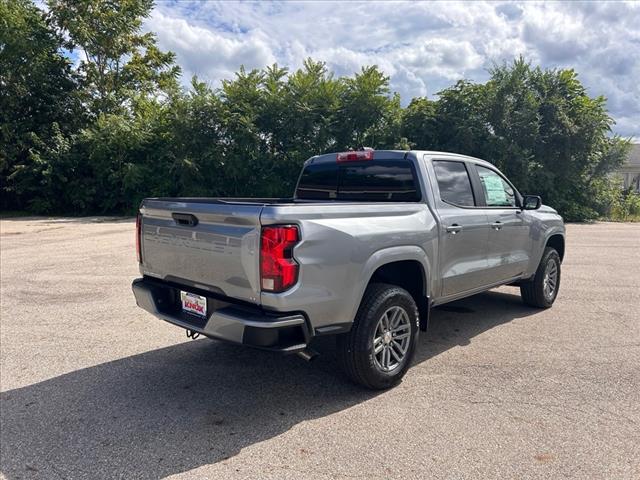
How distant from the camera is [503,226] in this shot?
5.29 m

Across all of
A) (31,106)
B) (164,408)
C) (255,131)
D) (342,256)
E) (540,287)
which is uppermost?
(31,106)

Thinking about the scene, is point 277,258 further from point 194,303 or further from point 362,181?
point 362,181

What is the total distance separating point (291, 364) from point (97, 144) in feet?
71.3

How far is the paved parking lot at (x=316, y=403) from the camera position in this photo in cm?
292

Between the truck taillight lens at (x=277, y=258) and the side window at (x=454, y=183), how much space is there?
2.01 metres

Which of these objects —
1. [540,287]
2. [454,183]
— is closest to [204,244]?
[454,183]

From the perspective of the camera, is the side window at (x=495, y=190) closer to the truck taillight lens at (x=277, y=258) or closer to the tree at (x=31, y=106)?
the truck taillight lens at (x=277, y=258)

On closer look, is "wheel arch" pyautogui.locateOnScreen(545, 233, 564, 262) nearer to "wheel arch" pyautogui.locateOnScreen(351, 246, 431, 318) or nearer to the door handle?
the door handle

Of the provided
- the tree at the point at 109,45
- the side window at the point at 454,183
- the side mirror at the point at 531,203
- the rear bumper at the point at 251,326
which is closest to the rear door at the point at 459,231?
the side window at the point at 454,183

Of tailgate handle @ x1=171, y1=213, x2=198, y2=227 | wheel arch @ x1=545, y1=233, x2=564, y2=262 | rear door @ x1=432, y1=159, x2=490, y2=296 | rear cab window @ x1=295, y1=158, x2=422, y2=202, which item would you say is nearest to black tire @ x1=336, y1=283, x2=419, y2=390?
rear door @ x1=432, y1=159, x2=490, y2=296

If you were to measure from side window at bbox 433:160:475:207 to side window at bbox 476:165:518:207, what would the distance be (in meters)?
0.34

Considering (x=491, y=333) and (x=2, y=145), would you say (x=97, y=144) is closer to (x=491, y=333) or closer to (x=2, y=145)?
(x=2, y=145)

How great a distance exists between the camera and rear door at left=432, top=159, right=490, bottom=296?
14.5 ft

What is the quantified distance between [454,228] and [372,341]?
1.47 metres
